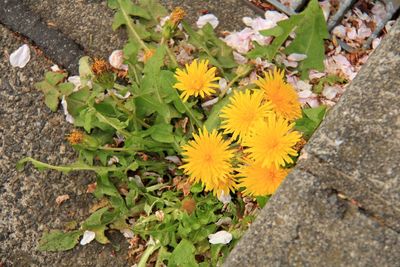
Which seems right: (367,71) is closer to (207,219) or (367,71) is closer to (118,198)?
(207,219)

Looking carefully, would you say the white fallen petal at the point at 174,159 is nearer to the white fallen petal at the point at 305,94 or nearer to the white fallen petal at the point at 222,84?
the white fallen petal at the point at 222,84

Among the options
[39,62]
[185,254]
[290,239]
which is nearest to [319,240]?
[290,239]

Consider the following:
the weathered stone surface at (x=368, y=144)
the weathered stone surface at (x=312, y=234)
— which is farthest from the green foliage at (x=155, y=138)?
the weathered stone surface at (x=312, y=234)

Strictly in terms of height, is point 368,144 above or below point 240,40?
above

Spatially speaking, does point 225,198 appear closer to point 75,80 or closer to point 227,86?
point 227,86

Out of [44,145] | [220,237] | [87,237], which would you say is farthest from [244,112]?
[44,145]

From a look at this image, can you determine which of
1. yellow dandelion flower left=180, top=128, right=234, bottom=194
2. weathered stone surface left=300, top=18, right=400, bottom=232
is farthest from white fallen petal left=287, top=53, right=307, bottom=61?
weathered stone surface left=300, top=18, right=400, bottom=232
